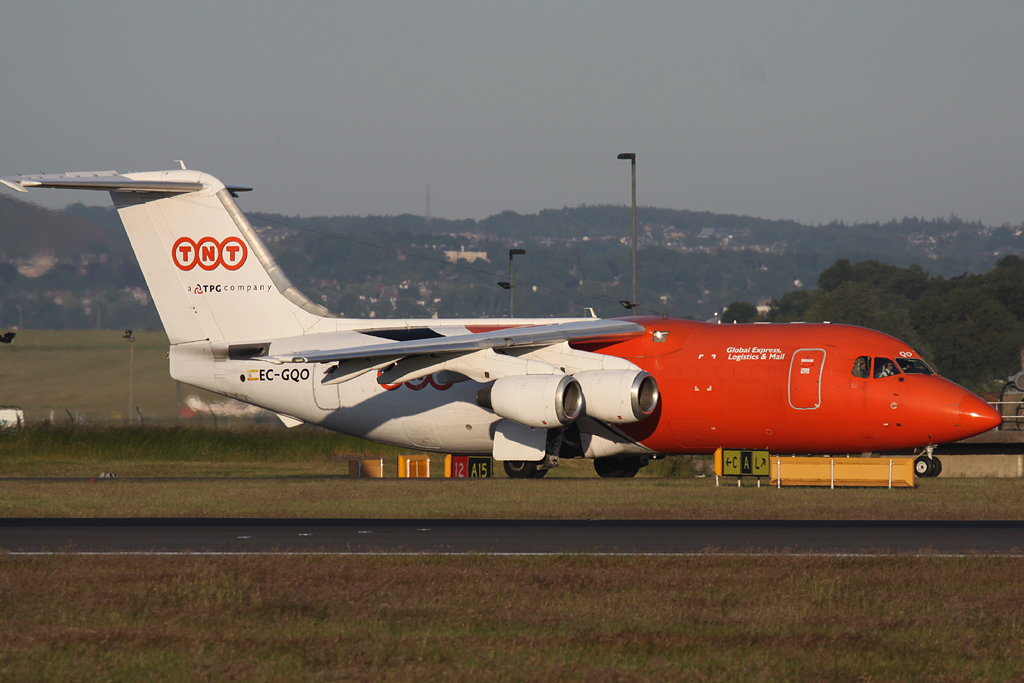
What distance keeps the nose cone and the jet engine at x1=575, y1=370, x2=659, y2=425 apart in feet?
22.2

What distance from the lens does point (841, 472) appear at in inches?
1100

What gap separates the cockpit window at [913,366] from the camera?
28500 mm

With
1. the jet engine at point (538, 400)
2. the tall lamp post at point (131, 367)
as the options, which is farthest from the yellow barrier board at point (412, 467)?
the tall lamp post at point (131, 367)

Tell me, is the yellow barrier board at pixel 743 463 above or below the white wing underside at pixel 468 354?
below

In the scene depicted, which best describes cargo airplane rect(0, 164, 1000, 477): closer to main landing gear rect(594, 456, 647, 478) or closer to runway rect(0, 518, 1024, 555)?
main landing gear rect(594, 456, 647, 478)

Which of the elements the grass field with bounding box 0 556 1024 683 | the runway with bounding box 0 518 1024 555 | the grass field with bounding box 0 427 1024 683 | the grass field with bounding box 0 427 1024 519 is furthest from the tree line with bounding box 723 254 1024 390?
the grass field with bounding box 0 556 1024 683

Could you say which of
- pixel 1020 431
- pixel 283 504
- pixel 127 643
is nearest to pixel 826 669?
pixel 127 643

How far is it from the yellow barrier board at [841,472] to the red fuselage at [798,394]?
850mm

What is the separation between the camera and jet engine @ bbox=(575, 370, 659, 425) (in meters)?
28.7

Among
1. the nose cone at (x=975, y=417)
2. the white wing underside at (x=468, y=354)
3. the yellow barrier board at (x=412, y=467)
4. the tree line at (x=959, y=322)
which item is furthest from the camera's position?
the tree line at (x=959, y=322)

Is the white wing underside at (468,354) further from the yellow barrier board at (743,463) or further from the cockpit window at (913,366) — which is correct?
the cockpit window at (913,366)

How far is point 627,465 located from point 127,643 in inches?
952

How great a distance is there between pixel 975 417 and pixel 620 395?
25.4 feet

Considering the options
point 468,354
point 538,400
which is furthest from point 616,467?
point 468,354
